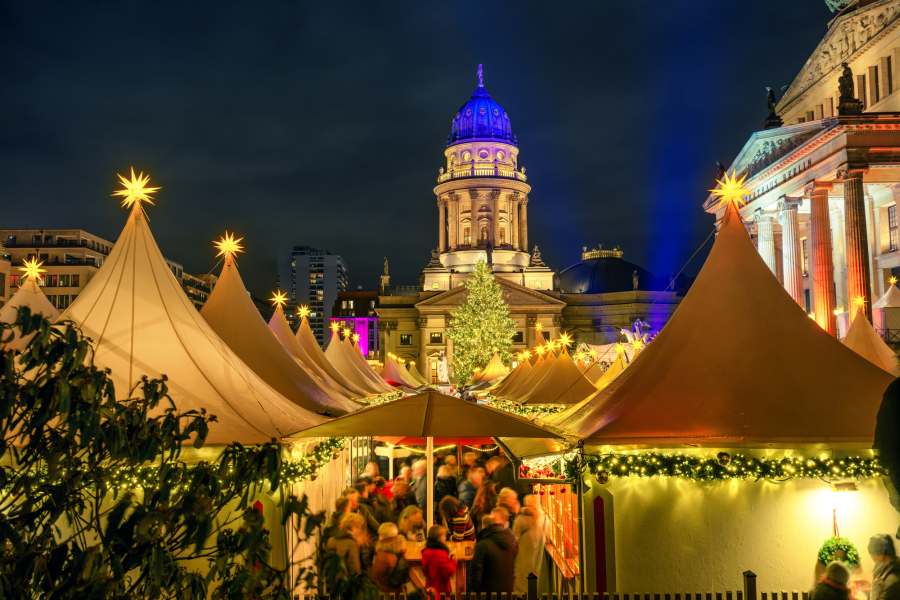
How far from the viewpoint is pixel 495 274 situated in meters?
93.5

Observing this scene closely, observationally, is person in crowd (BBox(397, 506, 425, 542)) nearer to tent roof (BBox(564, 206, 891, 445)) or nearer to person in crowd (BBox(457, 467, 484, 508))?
tent roof (BBox(564, 206, 891, 445))

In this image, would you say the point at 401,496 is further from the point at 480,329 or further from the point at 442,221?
the point at 442,221

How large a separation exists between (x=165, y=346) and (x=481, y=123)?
309 ft

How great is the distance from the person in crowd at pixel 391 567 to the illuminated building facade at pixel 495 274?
7496 centimetres

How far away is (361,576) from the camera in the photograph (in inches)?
144

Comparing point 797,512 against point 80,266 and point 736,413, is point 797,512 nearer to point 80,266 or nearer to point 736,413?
point 736,413

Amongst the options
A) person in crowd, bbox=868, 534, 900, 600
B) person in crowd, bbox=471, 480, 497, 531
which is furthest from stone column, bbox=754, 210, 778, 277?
person in crowd, bbox=868, 534, 900, 600

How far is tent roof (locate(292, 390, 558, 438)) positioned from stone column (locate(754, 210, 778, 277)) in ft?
131

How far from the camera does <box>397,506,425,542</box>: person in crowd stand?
10.8 metres

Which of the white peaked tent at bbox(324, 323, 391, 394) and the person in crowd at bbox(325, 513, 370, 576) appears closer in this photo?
the person in crowd at bbox(325, 513, 370, 576)

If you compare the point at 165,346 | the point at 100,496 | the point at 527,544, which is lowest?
Answer: the point at 527,544

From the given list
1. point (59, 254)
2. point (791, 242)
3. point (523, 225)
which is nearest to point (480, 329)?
point (523, 225)

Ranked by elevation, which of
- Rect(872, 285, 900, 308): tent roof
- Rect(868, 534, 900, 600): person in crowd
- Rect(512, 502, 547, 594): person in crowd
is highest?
Rect(872, 285, 900, 308): tent roof

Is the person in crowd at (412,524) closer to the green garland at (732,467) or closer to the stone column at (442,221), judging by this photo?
the green garland at (732,467)
